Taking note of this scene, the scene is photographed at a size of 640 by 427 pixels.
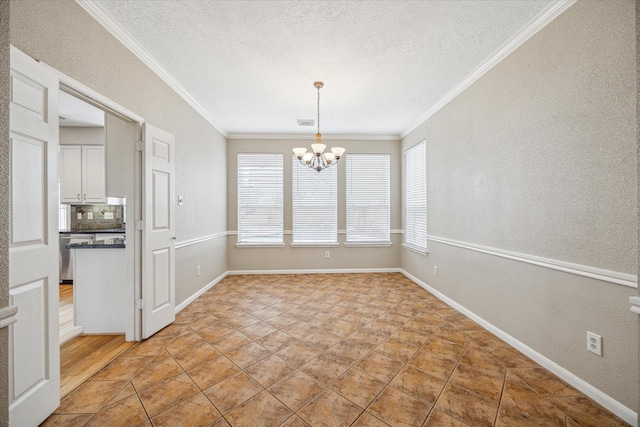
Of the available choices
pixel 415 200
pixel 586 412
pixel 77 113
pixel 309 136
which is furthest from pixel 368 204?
pixel 77 113

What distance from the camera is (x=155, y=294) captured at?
2.73 metres

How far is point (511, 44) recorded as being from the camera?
7.81ft

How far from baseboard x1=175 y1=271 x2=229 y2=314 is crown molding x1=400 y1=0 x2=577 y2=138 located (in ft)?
14.5

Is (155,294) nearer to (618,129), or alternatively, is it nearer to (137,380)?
(137,380)

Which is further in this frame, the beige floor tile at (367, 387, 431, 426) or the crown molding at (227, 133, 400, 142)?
the crown molding at (227, 133, 400, 142)

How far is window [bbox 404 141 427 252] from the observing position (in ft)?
14.5

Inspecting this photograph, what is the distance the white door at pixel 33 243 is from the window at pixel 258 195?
361 cm

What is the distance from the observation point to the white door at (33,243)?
1.44m

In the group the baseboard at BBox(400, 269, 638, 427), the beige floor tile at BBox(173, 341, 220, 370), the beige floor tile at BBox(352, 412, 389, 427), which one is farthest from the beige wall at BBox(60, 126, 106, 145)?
the baseboard at BBox(400, 269, 638, 427)

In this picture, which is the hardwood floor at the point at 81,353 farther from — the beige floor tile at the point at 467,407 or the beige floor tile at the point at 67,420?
the beige floor tile at the point at 467,407

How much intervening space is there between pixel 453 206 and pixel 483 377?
2.04 m

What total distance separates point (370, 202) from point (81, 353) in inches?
184

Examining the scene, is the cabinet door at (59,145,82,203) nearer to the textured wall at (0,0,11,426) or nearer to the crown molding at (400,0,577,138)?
the textured wall at (0,0,11,426)

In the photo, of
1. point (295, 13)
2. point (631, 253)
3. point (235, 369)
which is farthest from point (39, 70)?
point (631, 253)
